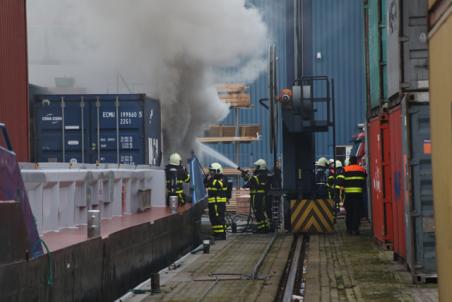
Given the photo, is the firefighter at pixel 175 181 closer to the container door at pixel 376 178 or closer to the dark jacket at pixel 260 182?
the dark jacket at pixel 260 182

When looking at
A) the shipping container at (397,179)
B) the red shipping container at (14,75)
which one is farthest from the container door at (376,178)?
the red shipping container at (14,75)

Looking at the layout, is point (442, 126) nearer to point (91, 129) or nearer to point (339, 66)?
point (91, 129)

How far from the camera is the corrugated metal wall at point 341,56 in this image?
41281mm

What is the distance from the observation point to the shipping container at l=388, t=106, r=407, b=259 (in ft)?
40.7

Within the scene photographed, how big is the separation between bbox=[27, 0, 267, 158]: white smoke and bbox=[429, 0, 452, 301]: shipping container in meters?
21.8

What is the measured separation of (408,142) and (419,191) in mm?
663

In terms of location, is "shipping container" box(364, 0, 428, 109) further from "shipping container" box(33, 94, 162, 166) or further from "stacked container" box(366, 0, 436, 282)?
"shipping container" box(33, 94, 162, 166)

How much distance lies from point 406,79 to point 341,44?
30574 millimetres

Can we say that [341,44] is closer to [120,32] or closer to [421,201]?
[120,32]

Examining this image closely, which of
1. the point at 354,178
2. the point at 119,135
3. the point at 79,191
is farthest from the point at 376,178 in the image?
the point at 119,135

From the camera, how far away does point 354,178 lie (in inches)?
765

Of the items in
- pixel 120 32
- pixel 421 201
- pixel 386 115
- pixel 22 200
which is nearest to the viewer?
pixel 22 200

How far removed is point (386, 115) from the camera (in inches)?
574

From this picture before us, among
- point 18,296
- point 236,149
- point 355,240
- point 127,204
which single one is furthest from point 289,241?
point 236,149
